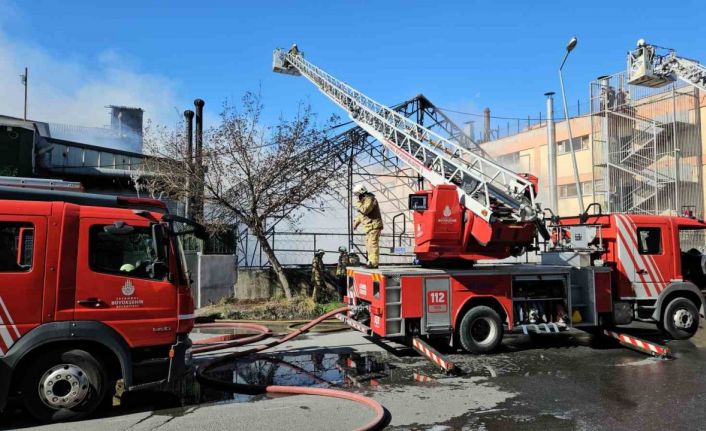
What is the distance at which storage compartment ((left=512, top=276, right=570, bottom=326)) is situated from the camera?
9.26 m

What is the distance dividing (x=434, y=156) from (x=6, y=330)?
13.0m

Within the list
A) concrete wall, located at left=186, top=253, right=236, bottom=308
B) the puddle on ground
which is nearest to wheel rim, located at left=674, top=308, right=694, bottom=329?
the puddle on ground

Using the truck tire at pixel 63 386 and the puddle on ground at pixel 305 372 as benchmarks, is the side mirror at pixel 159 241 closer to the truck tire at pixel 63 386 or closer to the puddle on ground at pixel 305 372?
the truck tire at pixel 63 386

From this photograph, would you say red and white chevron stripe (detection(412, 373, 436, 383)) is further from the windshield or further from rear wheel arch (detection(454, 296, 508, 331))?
the windshield

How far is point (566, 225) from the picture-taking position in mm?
10641

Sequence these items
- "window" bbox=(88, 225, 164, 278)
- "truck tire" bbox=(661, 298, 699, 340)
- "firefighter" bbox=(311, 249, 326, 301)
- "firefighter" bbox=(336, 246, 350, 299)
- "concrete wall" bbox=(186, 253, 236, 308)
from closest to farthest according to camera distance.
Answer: "window" bbox=(88, 225, 164, 278) < "truck tire" bbox=(661, 298, 699, 340) < "firefighter" bbox=(311, 249, 326, 301) < "firefighter" bbox=(336, 246, 350, 299) < "concrete wall" bbox=(186, 253, 236, 308)

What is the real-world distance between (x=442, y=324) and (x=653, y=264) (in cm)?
465

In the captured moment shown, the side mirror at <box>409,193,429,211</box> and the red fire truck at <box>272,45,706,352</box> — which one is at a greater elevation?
the side mirror at <box>409,193,429,211</box>

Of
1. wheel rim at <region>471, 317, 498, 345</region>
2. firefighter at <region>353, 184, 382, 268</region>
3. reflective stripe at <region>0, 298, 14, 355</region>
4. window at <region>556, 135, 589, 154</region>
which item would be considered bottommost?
wheel rim at <region>471, 317, 498, 345</region>

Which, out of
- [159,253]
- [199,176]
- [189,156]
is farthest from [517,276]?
[189,156]

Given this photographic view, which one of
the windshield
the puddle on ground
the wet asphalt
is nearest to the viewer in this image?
the wet asphalt

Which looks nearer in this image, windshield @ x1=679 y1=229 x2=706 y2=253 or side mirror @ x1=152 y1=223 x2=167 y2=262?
side mirror @ x1=152 y1=223 x2=167 y2=262

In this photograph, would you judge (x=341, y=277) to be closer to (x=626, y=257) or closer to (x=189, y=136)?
(x=189, y=136)

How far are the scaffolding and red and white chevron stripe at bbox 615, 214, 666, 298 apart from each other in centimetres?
1551
